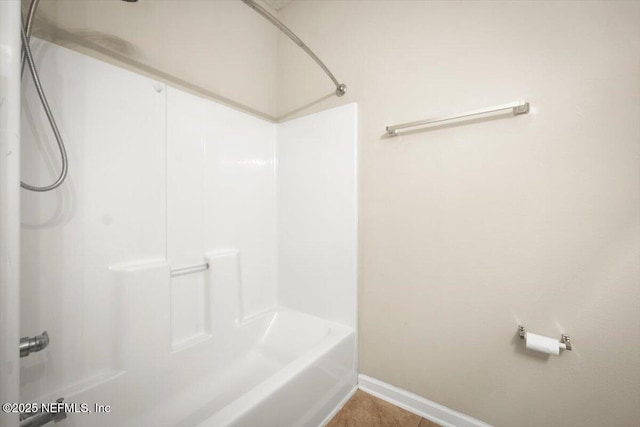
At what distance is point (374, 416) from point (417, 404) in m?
0.24

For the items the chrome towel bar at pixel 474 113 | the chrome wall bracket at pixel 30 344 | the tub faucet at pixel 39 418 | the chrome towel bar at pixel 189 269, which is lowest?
the tub faucet at pixel 39 418

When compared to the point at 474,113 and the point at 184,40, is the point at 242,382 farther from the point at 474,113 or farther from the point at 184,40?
the point at 184,40

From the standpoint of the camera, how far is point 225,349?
1.47 m

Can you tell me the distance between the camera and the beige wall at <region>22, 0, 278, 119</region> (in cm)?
103

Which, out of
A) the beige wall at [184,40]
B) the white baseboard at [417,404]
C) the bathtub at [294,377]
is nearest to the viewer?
the bathtub at [294,377]

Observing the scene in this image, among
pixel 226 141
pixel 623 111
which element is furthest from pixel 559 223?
pixel 226 141

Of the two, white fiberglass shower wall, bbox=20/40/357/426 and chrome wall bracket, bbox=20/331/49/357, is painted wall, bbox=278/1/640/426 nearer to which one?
white fiberglass shower wall, bbox=20/40/357/426

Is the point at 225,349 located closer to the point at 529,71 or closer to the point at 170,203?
the point at 170,203

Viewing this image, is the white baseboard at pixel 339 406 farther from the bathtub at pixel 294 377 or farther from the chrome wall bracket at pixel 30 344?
the chrome wall bracket at pixel 30 344

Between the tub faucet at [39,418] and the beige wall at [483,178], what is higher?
the beige wall at [483,178]

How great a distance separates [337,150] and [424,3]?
34.0 inches

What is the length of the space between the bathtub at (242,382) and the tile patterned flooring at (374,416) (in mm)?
60

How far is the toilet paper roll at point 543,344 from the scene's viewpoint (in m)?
0.97

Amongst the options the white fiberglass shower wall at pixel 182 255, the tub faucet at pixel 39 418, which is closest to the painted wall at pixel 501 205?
the white fiberglass shower wall at pixel 182 255
